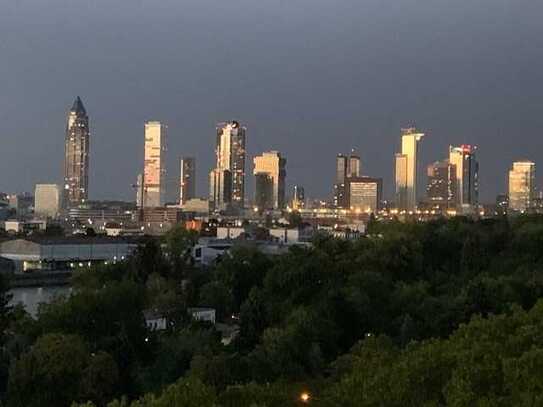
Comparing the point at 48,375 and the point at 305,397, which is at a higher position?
the point at 305,397

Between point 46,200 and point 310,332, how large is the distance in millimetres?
68931

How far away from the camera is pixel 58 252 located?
2922 cm

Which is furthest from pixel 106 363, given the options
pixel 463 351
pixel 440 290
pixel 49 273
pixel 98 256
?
pixel 98 256

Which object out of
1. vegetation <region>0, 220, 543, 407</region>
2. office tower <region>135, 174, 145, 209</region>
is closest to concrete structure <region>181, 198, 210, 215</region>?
office tower <region>135, 174, 145, 209</region>

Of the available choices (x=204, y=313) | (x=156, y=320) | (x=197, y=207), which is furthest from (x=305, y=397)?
(x=197, y=207)

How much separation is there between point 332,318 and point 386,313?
37.9 inches

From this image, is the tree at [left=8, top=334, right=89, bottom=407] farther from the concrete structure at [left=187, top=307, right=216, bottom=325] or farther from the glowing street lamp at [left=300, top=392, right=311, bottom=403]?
the concrete structure at [left=187, top=307, right=216, bottom=325]

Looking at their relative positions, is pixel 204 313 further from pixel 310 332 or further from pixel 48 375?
pixel 48 375

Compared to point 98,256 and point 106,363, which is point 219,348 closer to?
point 106,363

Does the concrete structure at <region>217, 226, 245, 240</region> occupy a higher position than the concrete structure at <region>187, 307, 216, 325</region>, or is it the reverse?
the concrete structure at <region>217, 226, 245, 240</region>

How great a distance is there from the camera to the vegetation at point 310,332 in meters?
5.41

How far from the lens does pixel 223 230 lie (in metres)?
41.3

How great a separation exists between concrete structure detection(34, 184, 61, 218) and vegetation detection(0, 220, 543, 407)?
188ft

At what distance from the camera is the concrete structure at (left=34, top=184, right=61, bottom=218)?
7458cm
